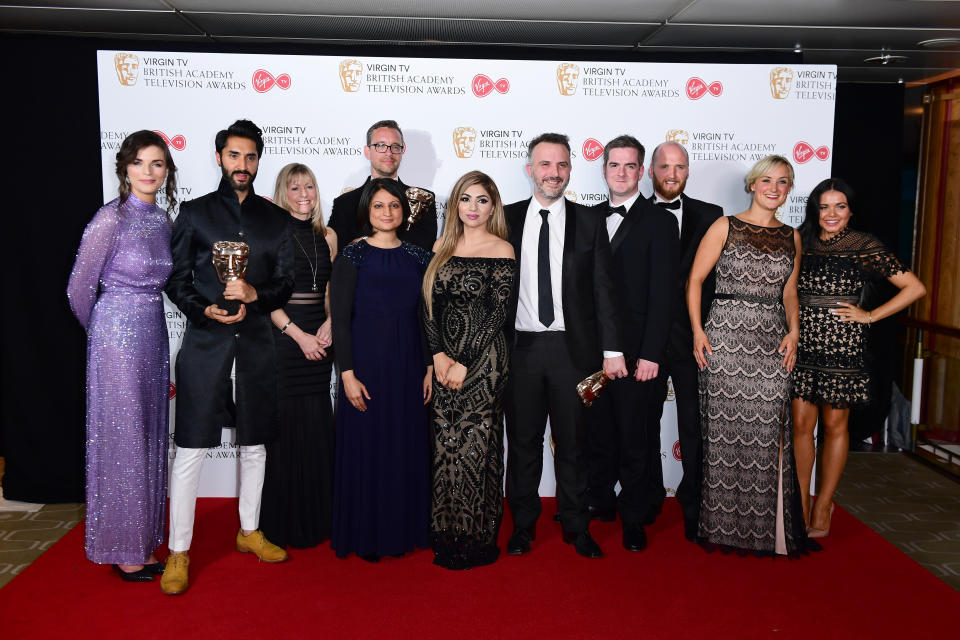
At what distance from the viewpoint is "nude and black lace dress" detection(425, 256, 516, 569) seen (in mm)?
3146

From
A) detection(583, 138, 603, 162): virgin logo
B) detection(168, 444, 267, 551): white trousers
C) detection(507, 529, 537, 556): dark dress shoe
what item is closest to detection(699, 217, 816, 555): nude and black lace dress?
detection(507, 529, 537, 556): dark dress shoe

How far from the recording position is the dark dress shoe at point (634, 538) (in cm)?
352

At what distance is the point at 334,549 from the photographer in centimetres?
337

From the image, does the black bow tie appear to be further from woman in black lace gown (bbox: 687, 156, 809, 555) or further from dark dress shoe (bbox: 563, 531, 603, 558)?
dark dress shoe (bbox: 563, 531, 603, 558)

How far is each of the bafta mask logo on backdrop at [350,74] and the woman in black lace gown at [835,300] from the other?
2460 millimetres

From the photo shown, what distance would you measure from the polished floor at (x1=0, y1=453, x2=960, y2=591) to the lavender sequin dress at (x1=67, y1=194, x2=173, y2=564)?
2.09 ft

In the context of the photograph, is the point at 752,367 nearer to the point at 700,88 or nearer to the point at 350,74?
the point at 700,88

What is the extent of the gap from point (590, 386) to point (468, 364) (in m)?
0.56

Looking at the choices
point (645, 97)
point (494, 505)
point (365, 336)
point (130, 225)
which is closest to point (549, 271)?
point (365, 336)

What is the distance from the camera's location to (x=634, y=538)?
353 cm

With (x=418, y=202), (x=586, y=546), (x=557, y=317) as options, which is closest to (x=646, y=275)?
(x=557, y=317)

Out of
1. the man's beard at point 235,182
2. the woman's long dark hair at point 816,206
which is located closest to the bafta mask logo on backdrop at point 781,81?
the woman's long dark hair at point 816,206

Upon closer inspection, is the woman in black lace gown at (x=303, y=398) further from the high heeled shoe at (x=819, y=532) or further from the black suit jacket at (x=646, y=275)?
the high heeled shoe at (x=819, y=532)

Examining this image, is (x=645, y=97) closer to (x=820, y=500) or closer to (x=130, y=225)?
(x=820, y=500)
